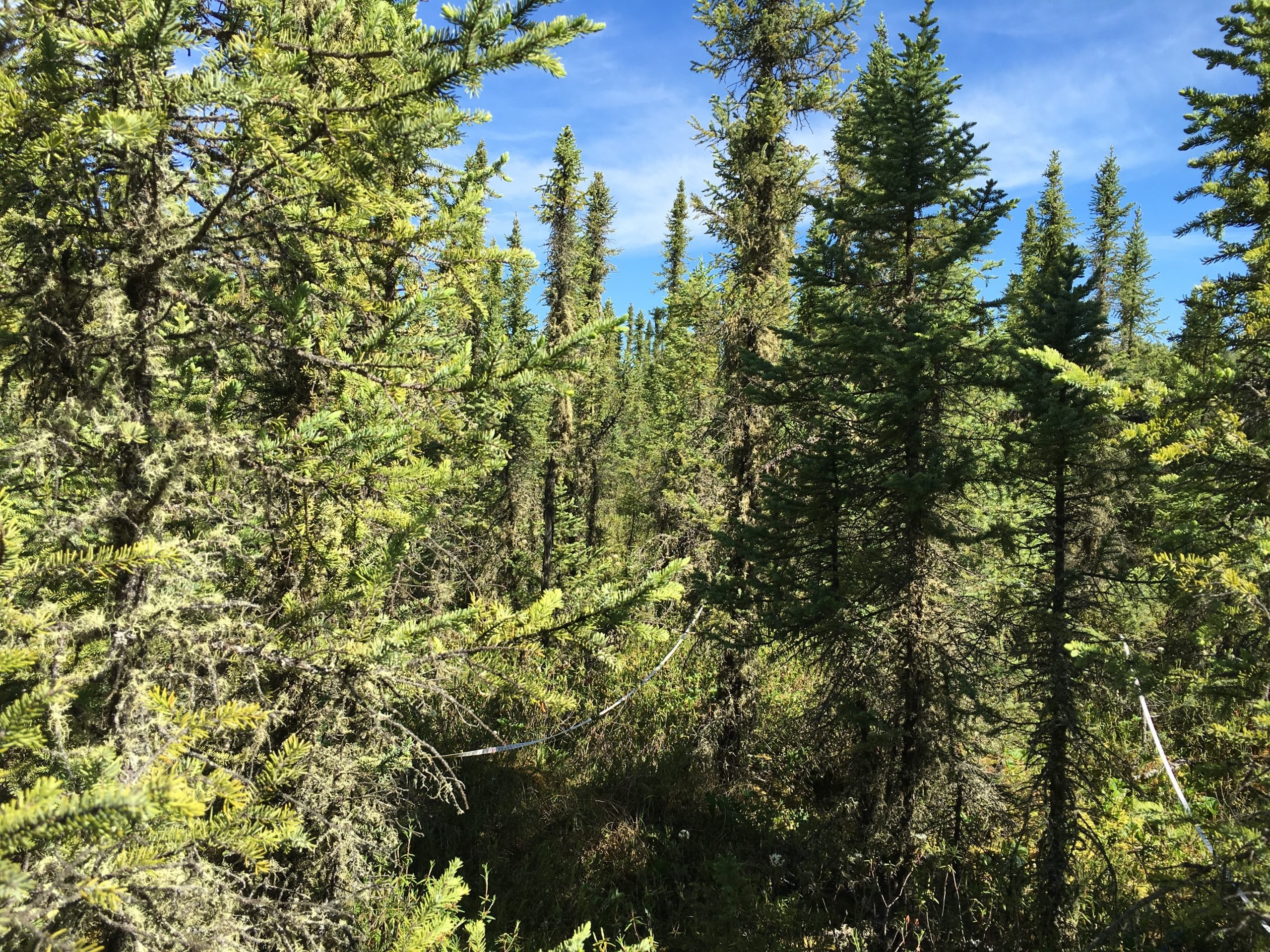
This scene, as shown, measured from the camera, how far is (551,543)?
1828 cm

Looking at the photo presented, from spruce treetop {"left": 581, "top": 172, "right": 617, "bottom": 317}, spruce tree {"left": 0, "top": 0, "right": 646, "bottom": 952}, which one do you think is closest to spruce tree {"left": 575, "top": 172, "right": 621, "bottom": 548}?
spruce treetop {"left": 581, "top": 172, "right": 617, "bottom": 317}

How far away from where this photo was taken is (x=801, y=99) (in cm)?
1106

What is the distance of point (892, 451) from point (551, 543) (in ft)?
39.3

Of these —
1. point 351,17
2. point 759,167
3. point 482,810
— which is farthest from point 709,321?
point 482,810

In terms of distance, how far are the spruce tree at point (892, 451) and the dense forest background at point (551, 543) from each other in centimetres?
7

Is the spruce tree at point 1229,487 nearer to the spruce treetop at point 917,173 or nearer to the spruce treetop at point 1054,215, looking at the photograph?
the spruce treetop at point 917,173

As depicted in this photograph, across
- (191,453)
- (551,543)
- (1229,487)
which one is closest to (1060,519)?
(1229,487)

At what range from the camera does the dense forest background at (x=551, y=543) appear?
2.60 meters

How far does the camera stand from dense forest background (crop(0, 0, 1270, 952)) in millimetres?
2602

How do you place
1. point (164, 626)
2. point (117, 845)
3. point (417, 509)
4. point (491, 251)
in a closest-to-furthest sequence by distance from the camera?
1. point (117, 845)
2. point (164, 626)
3. point (417, 509)
4. point (491, 251)

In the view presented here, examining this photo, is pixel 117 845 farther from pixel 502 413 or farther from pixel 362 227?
pixel 362 227

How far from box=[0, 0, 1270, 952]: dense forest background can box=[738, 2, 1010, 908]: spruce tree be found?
0.07 m

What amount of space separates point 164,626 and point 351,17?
502cm

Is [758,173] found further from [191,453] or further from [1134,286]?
[1134,286]
